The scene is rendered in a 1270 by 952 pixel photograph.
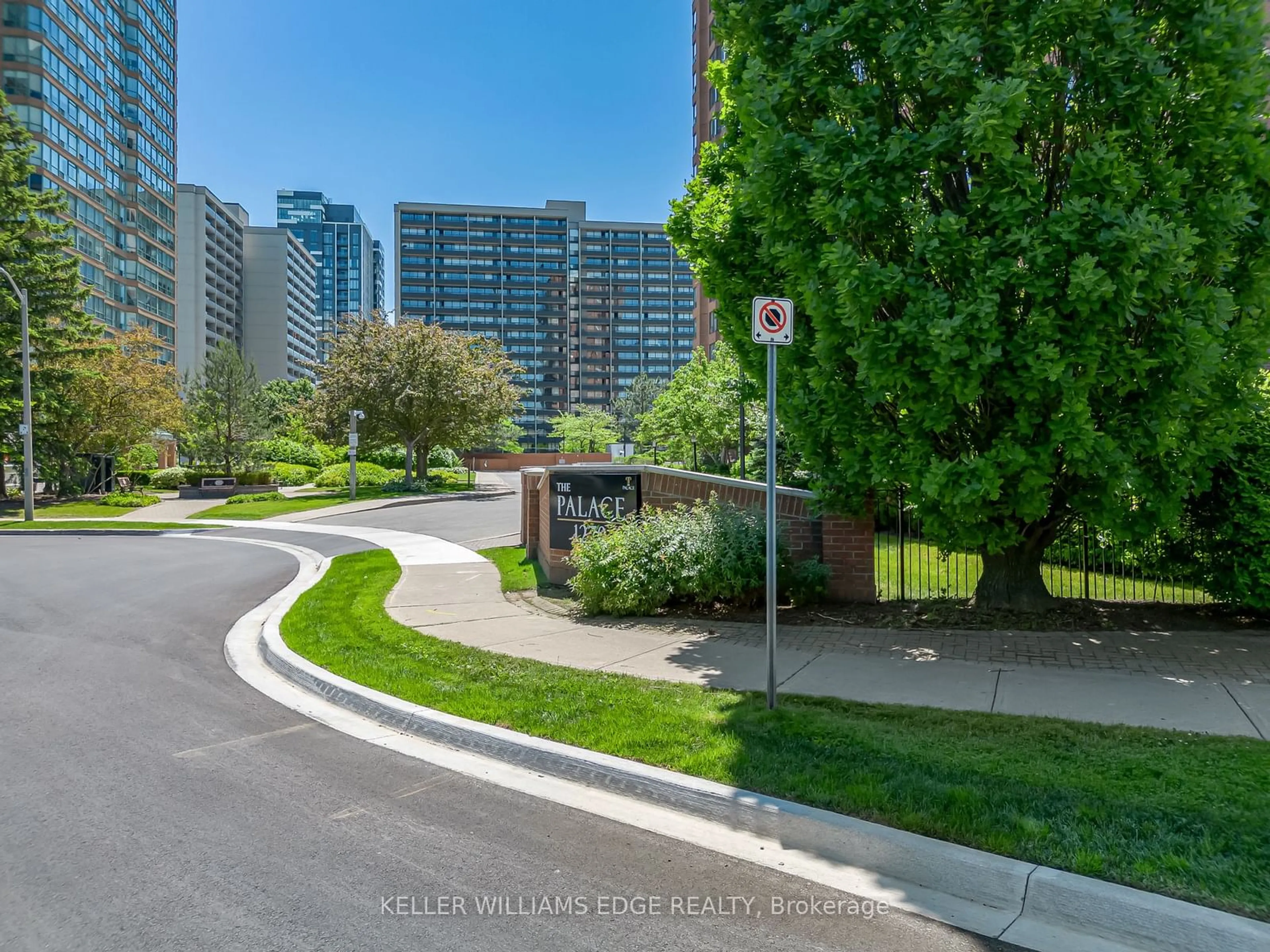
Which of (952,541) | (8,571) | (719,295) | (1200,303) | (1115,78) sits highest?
(1115,78)

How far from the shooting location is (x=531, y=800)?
15.0 feet

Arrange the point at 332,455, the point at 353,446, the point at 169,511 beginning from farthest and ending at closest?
the point at 332,455 < the point at 353,446 < the point at 169,511

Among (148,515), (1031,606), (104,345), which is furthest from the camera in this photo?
(104,345)

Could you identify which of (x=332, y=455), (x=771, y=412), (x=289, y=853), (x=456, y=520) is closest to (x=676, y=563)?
(x=771, y=412)

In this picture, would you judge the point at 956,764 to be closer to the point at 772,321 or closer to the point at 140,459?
the point at 772,321

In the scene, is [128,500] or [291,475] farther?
[291,475]

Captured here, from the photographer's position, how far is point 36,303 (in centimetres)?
3142

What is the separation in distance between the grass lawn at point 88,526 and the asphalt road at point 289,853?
19298mm

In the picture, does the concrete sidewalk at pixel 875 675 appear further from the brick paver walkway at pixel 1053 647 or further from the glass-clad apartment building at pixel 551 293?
the glass-clad apartment building at pixel 551 293

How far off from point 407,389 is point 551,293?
352ft

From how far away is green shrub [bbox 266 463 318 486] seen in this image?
44.6m

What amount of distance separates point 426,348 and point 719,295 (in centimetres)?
3099

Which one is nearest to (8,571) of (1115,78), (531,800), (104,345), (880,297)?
(531,800)

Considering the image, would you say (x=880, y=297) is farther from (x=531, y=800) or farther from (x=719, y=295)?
(x=531, y=800)
